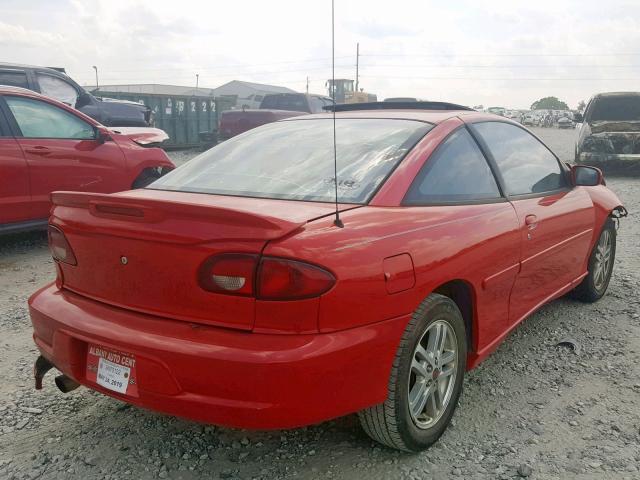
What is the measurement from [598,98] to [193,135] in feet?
35.4

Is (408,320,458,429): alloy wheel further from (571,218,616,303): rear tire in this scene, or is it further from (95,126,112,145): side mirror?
(95,126,112,145): side mirror

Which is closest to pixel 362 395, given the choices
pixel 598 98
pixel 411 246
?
pixel 411 246

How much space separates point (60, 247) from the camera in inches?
101

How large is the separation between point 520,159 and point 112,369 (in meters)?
2.57

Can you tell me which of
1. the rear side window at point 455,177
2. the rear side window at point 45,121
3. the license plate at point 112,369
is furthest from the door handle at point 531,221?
the rear side window at point 45,121

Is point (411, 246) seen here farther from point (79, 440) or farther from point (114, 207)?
point (79, 440)

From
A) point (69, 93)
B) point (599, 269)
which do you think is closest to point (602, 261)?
point (599, 269)

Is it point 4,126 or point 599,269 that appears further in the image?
point 4,126

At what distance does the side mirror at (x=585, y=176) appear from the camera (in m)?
3.90

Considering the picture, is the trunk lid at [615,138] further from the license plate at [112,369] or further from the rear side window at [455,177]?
the license plate at [112,369]

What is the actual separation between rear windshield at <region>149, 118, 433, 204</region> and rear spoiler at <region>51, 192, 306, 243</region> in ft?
1.62

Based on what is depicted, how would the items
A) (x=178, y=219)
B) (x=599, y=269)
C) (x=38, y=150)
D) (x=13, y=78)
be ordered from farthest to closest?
1. (x=13, y=78)
2. (x=38, y=150)
3. (x=599, y=269)
4. (x=178, y=219)

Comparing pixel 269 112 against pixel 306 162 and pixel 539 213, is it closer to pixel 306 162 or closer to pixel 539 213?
pixel 539 213

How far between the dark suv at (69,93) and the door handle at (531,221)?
8.34m
